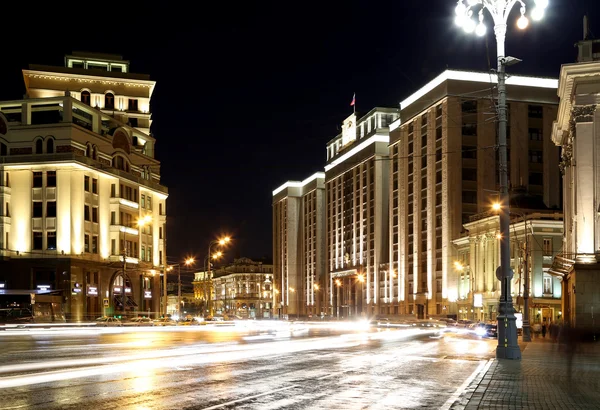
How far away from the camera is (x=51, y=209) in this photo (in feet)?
250

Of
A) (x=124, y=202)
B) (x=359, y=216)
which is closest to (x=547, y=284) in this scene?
(x=124, y=202)

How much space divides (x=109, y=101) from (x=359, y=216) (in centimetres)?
5543

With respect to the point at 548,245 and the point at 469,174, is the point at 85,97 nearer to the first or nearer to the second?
the point at 469,174

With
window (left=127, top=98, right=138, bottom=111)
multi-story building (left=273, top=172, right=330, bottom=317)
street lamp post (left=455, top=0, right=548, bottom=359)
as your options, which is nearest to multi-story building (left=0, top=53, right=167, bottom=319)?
window (left=127, top=98, right=138, bottom=111)

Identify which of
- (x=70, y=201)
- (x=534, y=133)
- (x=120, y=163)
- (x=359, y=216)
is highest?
(x=534, y=133)

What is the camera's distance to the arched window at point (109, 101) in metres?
94.9

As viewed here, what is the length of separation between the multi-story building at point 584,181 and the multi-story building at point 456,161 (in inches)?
1746

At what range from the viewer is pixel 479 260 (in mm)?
85938

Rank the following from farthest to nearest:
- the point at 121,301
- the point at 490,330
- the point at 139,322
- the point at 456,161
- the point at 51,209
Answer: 1. the point at 456,161
2. the point at 121,301
3. the point at 51,209
4. the point at 139,322
5. the point at 490,330

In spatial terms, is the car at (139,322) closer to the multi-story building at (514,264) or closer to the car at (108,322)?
the car at (108,322)

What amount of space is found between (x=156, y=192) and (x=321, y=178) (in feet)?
250

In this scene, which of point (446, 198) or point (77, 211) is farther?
point (446, 198)

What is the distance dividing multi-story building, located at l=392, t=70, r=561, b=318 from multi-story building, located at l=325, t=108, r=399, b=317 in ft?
41.3

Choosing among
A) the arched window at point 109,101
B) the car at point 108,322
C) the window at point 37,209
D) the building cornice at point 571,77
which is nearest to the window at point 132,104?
the arched window at point 109,101
